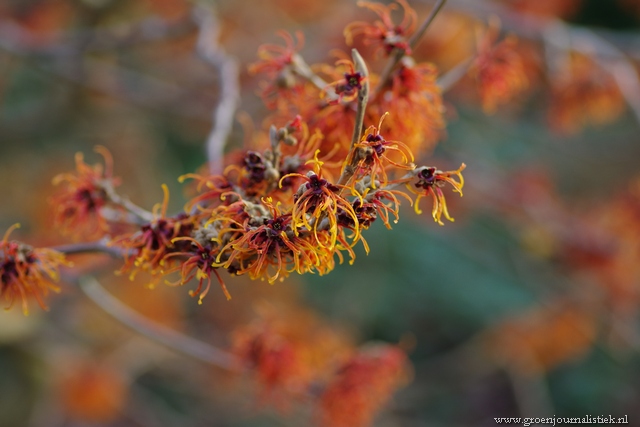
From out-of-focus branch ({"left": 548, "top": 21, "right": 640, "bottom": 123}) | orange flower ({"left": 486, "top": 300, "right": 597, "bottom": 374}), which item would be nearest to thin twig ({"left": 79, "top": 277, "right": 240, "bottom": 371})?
out-of-focus branch ({"left": 548, "top": 21, "right": 640, "bottom": 123})

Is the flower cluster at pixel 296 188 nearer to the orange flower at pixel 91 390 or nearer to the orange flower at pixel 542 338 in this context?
the orange flower at pixel 91 390

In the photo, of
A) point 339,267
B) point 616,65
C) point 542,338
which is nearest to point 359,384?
point 616,65

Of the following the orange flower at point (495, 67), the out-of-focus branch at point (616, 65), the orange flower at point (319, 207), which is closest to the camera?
the orange flower at point (319, 207)

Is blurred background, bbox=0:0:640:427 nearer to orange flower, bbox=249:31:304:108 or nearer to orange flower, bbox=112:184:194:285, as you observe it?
orange flower, bbox=249:31:304:108

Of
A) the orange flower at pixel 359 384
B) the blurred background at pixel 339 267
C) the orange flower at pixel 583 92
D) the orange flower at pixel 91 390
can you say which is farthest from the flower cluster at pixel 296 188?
the orange flower at pixel 91 390

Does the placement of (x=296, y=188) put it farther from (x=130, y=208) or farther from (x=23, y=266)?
(x=23, y=266)

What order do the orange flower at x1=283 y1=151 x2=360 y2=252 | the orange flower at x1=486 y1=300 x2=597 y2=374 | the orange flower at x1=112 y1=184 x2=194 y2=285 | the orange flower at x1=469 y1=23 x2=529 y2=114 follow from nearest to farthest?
the orange flower at x1=283 y1=151 x2=360 y2=252, the orange flower at x1=112 y1=184 x2=194 y2=285, the orange flower at x1=469 y1=23 x2=529 y2=114, the orange flower at x1=486 y1=300 x2=597 y2=374
